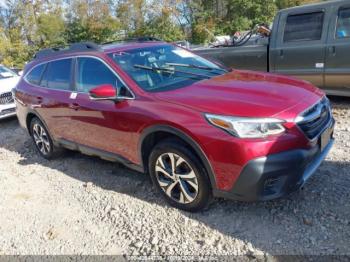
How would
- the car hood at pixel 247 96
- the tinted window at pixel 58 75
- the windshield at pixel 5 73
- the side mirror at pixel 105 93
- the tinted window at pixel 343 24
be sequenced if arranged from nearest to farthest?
the car hood at pixel 247 96, the side mirror at pixel 105 93, the tinted window at pixel 58 75, the tinted window at pixel 343 24, the windshield at pixel 5 73

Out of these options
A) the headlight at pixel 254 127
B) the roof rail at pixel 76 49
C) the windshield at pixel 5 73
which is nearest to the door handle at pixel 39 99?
the roof rail at pixel 76 49

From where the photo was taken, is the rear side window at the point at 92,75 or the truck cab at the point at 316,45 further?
the truck cab at the point at 316,45

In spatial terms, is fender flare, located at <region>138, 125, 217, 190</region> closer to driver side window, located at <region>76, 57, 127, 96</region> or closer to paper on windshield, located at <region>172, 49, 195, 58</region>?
driver side window, located at <region>76, 57, 127, 96</region>

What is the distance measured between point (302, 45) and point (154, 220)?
4249 millimetres

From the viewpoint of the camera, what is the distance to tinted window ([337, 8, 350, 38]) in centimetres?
567

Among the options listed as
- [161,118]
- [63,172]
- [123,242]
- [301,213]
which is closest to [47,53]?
[63,172]

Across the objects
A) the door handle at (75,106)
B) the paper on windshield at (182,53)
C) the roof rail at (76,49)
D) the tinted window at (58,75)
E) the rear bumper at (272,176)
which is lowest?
the rear bumper at (272,176)

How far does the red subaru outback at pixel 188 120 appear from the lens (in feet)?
9.58

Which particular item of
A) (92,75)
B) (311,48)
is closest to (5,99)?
(92,75)

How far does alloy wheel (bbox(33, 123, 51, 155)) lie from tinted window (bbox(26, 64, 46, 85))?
657mm

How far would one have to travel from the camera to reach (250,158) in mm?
2865

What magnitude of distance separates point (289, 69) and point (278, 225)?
12.9ft

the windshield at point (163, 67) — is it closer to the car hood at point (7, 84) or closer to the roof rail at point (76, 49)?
the roof rail at point (76, 49)

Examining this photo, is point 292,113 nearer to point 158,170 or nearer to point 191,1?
point 158,170
